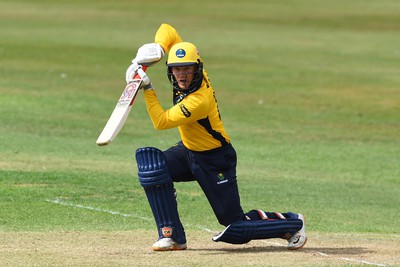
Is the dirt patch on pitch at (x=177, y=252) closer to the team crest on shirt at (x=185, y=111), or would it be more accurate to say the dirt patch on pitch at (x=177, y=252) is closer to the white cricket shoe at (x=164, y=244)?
the white cricket shoe at (x=164, y=244)

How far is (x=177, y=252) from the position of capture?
33.2ft

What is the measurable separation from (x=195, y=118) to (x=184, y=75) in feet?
1.39

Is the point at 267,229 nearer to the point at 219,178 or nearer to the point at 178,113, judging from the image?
the point at 219,178

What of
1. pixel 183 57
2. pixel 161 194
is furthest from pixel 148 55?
pixel 161 194

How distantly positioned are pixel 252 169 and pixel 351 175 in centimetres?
162

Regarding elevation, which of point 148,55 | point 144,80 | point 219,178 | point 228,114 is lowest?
point 228,114

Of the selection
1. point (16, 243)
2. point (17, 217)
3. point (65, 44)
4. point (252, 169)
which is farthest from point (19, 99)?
point (16, 243)

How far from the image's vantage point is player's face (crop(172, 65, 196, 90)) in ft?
32.9

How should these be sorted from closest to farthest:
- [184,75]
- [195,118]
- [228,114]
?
[195,118] < [184,75] < [228,114]

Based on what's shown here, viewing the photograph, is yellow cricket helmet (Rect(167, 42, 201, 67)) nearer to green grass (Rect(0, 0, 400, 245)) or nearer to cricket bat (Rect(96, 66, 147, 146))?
cricket bat (Rect(96, 66, 147, 146))

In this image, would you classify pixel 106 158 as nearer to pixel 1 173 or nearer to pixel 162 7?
pixel 1 173

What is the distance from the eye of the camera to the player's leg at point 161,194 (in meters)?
10.1

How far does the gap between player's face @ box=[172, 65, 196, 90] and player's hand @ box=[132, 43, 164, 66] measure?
23cm

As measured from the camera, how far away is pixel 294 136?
2197 centimetres
